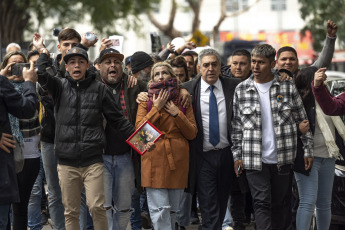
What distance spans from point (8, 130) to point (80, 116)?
3.46ft

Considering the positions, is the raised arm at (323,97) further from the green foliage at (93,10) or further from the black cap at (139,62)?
the green foliage at (93,10)

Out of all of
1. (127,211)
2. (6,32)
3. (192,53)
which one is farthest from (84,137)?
(6,32)

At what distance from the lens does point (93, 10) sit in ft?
108

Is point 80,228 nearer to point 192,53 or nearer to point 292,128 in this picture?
point 292,128

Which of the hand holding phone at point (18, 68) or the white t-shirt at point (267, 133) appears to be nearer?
the hand holding phone at point (18, 68)

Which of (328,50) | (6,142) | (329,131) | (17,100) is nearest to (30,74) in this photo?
(17,100)

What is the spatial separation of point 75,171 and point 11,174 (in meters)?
1.15

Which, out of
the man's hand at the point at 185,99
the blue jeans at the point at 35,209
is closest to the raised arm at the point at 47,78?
the man's hand at the point at 185,99

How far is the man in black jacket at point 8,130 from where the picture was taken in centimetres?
661

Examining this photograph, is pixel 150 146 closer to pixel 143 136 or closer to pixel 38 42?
pixel 143 136

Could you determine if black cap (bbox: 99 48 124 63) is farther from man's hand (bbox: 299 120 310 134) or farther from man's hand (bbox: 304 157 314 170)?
man's hand (bbox: 304 157 314 170)

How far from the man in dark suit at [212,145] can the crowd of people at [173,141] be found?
1cm

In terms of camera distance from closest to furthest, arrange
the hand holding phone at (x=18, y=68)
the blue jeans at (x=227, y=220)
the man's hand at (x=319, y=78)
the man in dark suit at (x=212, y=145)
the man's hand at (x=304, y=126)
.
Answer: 1. the man's hand at (x=319, y=78)
2. the hand holding phone at (x=18, y=68)
3. the man's hand at (x=304, y=126)
4. the man in dark suit at (x=212, y=145)
5. the blue jeans at (x=227, y=220)

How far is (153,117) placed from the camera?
792 cm
